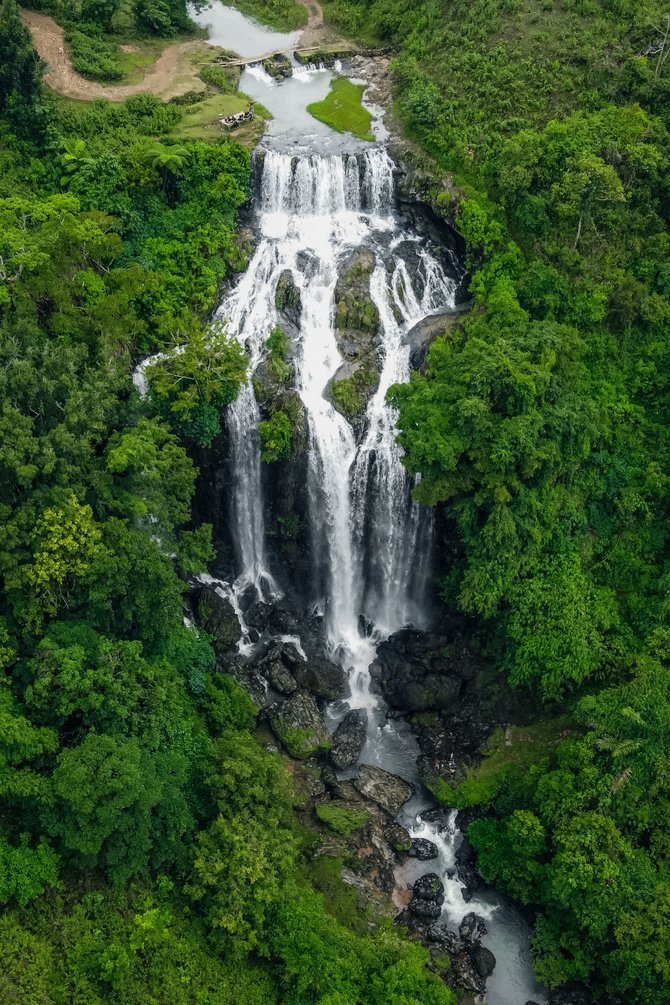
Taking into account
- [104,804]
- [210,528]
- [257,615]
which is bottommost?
[257,615]

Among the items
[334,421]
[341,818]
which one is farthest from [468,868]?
[334,421]

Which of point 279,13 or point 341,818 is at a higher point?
point 279,13

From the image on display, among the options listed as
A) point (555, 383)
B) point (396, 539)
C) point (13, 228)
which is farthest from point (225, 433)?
point (555, 383)

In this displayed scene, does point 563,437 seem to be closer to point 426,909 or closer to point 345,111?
point 426,909

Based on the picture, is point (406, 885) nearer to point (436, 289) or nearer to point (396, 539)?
point (396, 539)

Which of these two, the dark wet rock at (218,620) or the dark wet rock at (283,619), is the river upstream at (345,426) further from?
the dark wet rock at (218,620)
